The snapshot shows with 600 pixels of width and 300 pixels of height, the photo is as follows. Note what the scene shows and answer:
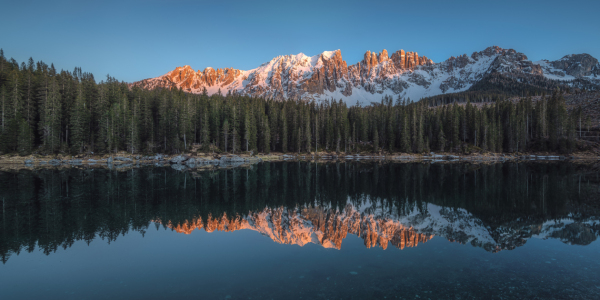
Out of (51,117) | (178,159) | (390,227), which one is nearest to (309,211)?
(390,227)

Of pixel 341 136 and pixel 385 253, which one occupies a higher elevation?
pixel 341 136

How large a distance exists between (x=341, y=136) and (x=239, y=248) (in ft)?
279

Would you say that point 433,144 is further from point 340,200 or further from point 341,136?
point 340,200

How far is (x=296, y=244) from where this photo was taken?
1490cm

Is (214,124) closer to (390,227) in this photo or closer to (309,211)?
(309,211)

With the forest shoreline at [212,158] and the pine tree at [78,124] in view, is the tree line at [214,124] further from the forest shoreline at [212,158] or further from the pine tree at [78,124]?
the forest shoreline at [212,158]

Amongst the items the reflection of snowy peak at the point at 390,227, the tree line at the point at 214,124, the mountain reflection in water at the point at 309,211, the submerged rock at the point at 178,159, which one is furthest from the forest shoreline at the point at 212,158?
the reflection of snowy peak at the point at 390,227

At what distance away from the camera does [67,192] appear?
26.4 metres

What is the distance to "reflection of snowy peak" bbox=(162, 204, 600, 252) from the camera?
15.2m

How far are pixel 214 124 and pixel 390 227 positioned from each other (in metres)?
70.0

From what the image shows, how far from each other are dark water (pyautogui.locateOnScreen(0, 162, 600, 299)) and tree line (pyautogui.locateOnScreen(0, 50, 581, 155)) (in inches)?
1670

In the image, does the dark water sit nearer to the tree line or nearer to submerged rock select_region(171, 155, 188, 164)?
submerged rock select_region(171, 155, 188, 164)

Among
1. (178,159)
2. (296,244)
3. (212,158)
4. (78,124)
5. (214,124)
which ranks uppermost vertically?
(214,124)

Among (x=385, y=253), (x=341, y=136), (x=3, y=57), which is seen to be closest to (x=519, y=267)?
(x=385, y=253)
